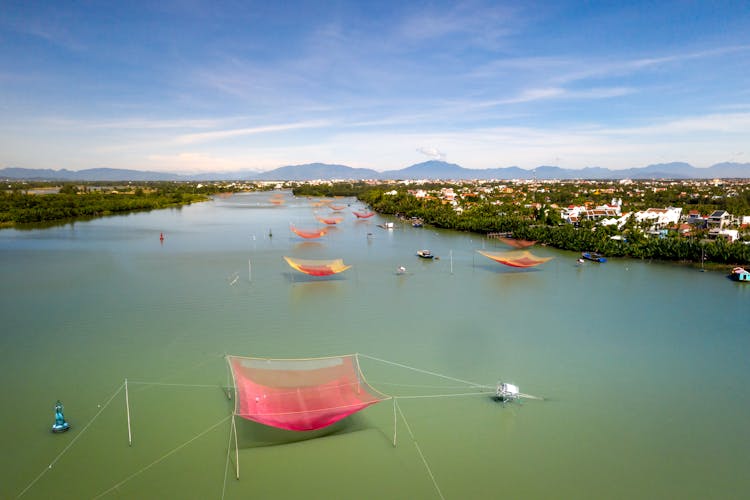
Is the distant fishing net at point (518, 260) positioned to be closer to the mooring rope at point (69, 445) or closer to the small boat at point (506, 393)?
the small boat at point (506, 393)

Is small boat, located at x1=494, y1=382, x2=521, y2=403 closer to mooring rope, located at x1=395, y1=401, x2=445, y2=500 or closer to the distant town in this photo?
mooring rope, located at x1=395, y1=401, x2=445, y2=500

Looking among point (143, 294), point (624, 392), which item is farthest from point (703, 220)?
point (143, 294)

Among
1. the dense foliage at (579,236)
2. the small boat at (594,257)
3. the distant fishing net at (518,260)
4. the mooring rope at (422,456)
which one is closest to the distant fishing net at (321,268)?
the distant fishing net at (518,260)

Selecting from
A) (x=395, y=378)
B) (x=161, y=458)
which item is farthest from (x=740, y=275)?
(x=161, y=458)

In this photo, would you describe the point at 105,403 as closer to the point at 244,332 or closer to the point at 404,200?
the point at 244,332

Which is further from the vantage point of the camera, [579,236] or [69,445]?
[579,236]

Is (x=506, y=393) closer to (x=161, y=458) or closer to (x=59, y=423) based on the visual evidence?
(x=161, y=458)
